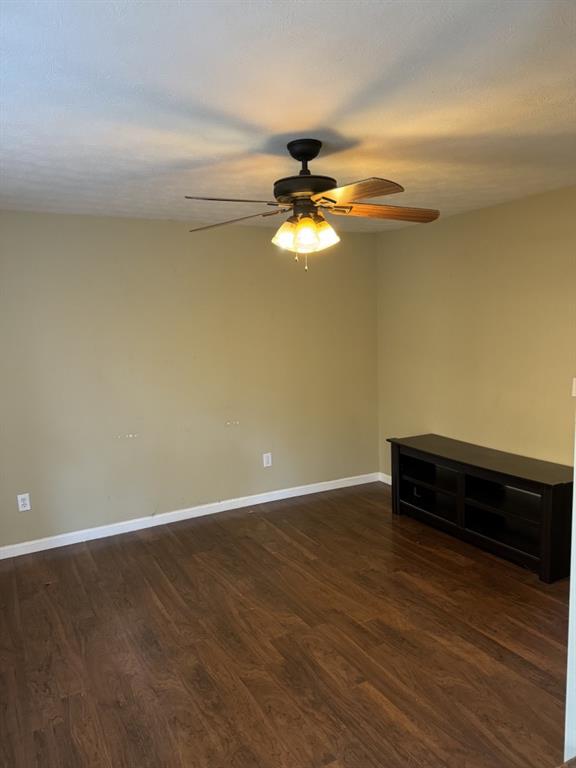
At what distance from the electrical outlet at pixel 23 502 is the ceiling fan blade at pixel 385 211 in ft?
9.35

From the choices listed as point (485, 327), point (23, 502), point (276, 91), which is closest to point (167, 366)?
point (23, 502)

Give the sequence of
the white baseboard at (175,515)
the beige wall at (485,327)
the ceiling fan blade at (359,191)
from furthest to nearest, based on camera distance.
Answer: the white baseboard at (175,515) → the beige wall at (485,327) → the ceiling fan blade at (359,191)

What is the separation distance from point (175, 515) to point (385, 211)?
2901 millimetres

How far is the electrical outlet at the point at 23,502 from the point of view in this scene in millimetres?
3719

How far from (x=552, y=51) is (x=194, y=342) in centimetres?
312

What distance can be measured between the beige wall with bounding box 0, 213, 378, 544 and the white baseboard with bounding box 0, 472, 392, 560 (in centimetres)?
6

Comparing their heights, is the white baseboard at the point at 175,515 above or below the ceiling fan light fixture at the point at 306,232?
below

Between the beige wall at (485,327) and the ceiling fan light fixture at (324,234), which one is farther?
the beige wall at (485,327)

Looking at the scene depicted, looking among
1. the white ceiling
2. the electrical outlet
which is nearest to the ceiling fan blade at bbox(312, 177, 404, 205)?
the white ceiling

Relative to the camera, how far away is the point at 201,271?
4.21 metres

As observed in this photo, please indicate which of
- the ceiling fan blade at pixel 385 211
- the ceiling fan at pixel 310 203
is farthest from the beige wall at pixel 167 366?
the ceiling fan blade at pixel 385 211

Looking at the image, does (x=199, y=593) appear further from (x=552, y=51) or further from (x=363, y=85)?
(x=552, y=51)

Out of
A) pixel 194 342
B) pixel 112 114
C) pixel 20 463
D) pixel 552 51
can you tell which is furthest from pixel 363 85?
pixel 20 463

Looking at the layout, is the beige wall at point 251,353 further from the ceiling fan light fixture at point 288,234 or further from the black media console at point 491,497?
the ceiling fan light fixture at point 288,234
